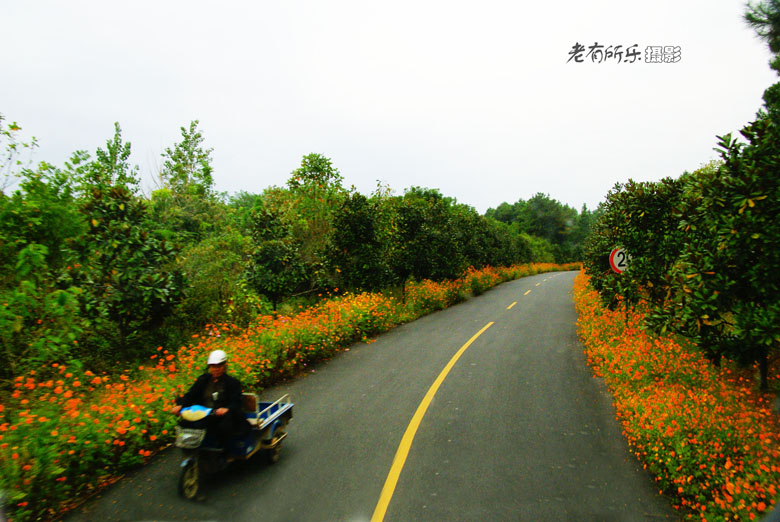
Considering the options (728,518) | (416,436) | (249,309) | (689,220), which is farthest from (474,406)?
(249,309)

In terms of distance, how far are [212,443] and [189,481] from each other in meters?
0.42

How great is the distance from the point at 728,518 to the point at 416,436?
3491 millimetres

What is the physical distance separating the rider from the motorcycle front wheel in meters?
0.35

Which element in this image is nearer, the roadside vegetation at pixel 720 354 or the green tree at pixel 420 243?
the roadside vegetation at pixel 720 354

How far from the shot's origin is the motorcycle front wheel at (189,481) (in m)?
4.48

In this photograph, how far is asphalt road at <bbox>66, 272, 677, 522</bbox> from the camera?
167 inches

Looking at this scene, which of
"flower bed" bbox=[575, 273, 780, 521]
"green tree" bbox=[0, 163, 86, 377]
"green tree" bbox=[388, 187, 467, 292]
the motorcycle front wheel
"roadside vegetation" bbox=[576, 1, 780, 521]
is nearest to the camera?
"flower bed" bbox=[575, 273, 780, 521]

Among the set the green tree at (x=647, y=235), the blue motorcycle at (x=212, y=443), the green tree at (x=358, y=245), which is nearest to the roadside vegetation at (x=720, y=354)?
the green tree at (x=647, y=235)

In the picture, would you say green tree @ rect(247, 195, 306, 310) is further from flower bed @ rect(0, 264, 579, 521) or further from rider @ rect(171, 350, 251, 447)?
rider @ rect(171, 350, 251, 447)

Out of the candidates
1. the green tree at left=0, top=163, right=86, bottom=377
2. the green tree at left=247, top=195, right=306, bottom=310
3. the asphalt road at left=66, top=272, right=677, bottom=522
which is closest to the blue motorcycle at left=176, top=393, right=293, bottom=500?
the asphalt road at left=66, top=272, right=677, bottom=522

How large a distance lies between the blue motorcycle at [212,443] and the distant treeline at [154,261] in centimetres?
359

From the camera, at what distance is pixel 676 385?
6.83 meters

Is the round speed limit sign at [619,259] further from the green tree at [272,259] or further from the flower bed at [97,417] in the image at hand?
the green tree at [272,259]

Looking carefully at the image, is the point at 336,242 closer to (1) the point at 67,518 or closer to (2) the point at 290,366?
(2) the point at 290,366
